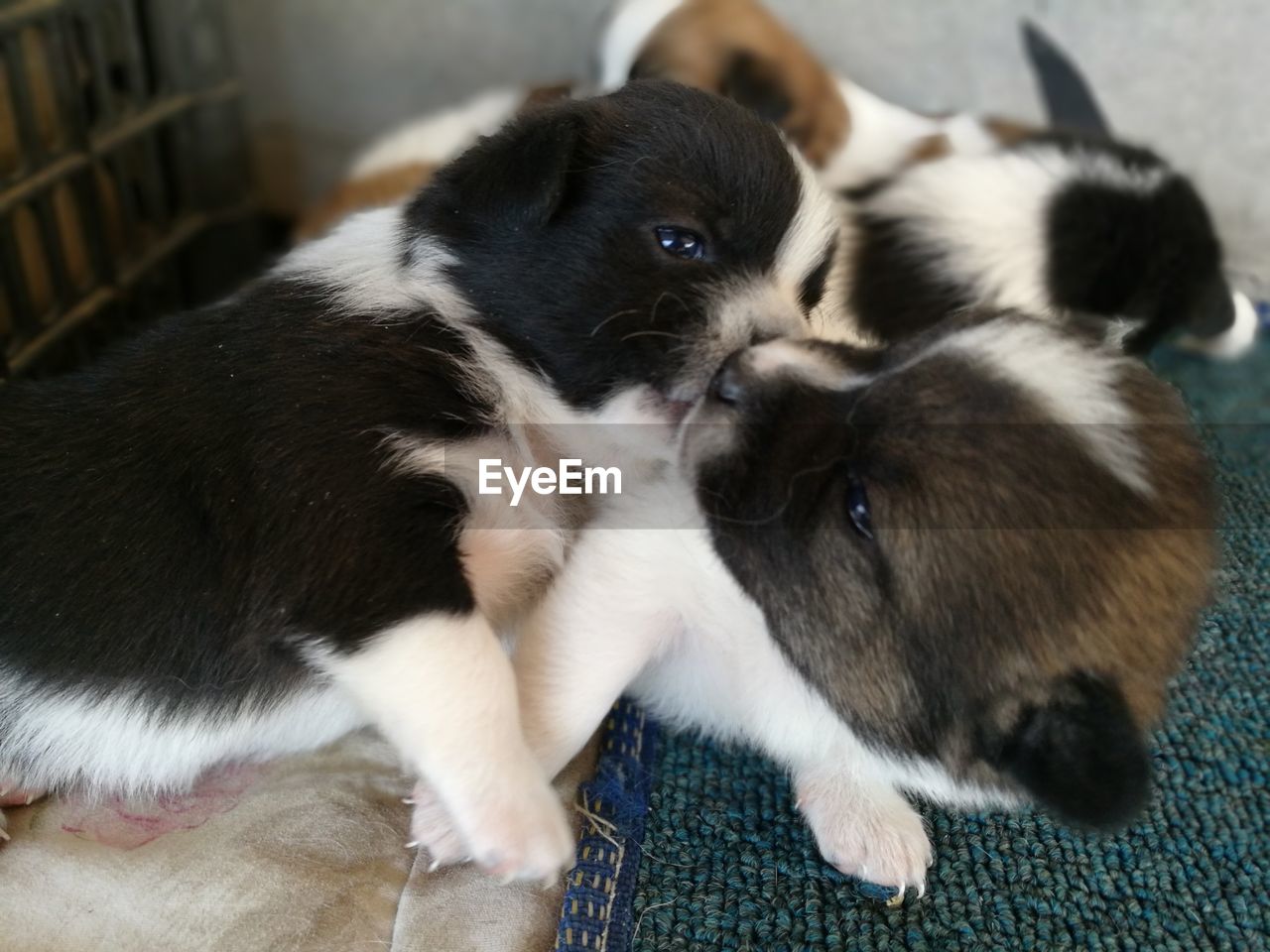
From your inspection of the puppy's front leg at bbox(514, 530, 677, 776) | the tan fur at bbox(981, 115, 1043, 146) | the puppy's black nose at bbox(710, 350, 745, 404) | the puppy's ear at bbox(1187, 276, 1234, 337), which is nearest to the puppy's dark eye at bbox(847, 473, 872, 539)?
the puppy's black nose at bbox(710, 350, 745, 404)

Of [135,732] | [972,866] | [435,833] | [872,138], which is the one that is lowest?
[972,866]

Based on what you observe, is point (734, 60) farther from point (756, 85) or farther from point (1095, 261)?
point (1095, 261)

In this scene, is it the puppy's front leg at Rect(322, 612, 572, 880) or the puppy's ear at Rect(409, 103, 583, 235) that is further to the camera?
the puppy's ear at Rect(409, 103, 583, 235)

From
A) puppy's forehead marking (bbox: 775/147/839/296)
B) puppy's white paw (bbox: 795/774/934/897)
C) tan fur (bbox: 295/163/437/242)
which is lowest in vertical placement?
puppy's white paw (bbox: 795/774/934/897)

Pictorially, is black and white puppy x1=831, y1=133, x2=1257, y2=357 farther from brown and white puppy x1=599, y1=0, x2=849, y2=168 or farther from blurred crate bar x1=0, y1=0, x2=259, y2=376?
blurred crate bar x1=0, y1=0, x2=259, y2=376

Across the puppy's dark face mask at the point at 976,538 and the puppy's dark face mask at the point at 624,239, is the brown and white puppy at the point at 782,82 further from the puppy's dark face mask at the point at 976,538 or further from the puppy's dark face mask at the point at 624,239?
the puppy's dark face mask at the point at 976,538

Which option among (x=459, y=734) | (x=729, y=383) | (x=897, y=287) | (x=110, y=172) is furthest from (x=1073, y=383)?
(x=110, y=172)
